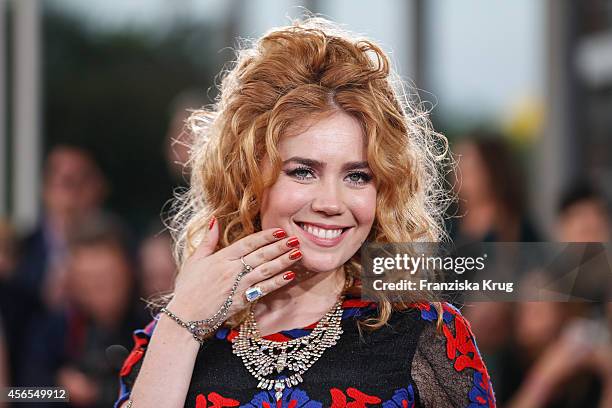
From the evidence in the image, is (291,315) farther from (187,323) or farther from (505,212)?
(505,212)

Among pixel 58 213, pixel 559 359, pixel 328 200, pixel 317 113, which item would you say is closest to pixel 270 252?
pixel 328 200

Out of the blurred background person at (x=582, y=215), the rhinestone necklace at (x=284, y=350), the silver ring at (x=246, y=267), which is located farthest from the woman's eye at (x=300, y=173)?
Answer: the blurred background person at (x=582, y=215)

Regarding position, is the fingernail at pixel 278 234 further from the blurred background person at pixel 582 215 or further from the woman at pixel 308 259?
the blurred background person at pixel 582 215

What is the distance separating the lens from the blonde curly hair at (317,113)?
2.11 m

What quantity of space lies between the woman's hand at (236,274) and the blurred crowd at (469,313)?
2.11 ft

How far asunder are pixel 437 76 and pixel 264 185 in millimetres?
4168

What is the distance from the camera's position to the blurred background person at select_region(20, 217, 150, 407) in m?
3.15

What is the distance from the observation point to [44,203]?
215 inches

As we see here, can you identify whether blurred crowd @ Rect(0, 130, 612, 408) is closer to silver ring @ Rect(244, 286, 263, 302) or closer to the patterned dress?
the patterned dress

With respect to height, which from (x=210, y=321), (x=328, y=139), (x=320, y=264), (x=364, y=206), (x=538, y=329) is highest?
(x=328, y=139)

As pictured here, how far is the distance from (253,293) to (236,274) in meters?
0.05

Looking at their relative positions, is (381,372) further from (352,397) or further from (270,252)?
(270,252)

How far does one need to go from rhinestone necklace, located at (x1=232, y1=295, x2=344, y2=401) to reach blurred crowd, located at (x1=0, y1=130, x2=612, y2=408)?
60cm

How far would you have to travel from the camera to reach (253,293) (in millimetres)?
2066
